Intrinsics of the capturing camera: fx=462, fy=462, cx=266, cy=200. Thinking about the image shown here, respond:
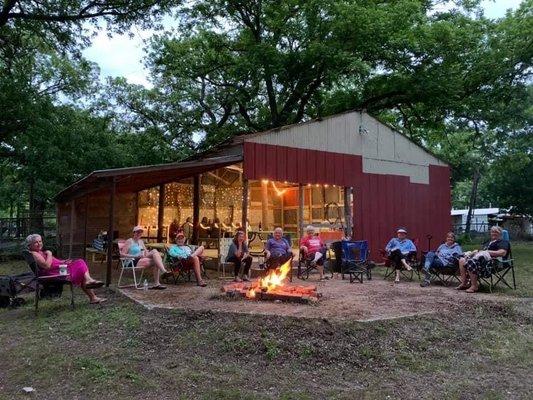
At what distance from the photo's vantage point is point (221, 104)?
1875 cm

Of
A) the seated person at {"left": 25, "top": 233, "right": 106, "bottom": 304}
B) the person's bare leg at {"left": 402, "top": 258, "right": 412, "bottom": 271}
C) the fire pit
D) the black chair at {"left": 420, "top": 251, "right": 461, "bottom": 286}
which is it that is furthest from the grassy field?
the person's bare leg at {"left": 402, "top": 258, "right": 412, "bottom": 271}

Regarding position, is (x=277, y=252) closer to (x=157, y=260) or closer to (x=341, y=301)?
(x=341, y=301)

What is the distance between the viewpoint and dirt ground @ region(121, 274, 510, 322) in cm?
502

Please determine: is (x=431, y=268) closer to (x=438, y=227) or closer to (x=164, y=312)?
(x=164, y=312)

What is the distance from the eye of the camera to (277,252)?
23.6 feet

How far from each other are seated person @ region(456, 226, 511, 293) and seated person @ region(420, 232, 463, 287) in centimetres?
25

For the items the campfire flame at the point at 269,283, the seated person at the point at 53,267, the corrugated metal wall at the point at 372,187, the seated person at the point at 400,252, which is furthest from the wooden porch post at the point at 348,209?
the seated person at the point at 53,267

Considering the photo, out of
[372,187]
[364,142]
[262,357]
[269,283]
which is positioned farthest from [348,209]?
[262,357]

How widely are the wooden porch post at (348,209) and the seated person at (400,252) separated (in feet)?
10.2

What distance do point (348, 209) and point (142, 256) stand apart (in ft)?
19.9

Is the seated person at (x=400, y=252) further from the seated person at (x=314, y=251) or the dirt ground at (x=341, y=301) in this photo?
the seated person at (x=314, y=251)

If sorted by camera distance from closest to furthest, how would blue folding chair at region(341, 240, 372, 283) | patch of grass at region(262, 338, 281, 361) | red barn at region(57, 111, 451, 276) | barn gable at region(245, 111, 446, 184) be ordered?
patch of grass at region(262, 338, 281, 361) < blue folding chair at region(341, 240, 372, 283) < red barn at region(57, 111, 451, 276) < barn gable at region(245, 111, 446, 184)

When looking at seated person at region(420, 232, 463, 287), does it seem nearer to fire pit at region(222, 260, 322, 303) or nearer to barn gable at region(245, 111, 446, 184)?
fire pit at region(222, 260, 322, 303)

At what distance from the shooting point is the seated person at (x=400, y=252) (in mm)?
8125
